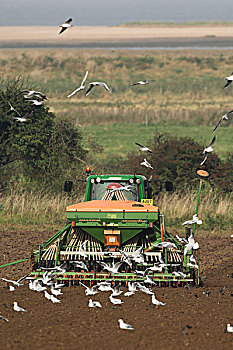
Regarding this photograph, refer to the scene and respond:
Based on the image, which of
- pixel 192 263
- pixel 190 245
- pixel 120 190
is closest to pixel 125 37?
pixel 120 190

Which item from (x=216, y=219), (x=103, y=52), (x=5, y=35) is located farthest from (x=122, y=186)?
(x=5, y=35)

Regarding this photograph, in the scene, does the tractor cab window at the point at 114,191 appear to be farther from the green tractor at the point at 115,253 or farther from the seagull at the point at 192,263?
the seagull at the point at 192,263

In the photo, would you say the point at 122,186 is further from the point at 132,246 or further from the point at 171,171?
the point at 171,171

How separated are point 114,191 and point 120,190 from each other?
280 mm

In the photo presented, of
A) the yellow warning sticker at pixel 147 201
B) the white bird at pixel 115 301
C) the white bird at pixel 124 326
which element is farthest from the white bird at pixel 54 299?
the yellow warning sticker at pixel 147 201

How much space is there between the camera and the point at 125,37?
3890 inches

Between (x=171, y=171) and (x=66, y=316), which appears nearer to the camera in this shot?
(x=66, y=316)

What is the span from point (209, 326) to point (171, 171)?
13.6 m

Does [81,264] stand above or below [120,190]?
below

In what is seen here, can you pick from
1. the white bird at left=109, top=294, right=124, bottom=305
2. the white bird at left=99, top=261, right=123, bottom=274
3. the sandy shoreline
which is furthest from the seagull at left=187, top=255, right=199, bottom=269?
the sandy shoreline

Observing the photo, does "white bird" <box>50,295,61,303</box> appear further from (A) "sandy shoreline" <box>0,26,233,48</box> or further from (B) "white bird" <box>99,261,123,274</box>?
(A) "sandy shoreline" <box>0,26,233,48</box>

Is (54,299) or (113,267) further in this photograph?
(113,267)

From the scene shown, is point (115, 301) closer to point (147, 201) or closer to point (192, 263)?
point (192, 263)

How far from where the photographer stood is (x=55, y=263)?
11555mm
